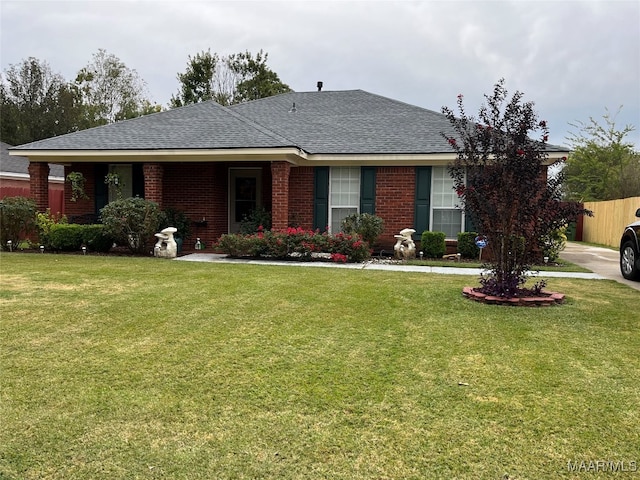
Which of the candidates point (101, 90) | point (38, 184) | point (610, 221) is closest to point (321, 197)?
point (38, 184)

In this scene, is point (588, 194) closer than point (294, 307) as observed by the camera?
No

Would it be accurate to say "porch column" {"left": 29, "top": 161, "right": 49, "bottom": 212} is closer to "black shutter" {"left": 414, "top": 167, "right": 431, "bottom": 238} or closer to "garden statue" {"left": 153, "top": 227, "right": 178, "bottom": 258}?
"garden statue" {"left": 153, "top": 227, "right": 178, "bottom": 258}

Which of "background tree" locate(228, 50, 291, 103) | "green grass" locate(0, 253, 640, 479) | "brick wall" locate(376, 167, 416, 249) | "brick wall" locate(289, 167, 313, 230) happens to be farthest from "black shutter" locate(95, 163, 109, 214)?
"background tree" locate(228, 50, 291, 103)

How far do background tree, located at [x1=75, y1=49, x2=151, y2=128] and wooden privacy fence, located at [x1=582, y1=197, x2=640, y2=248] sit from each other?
30047 millimetres

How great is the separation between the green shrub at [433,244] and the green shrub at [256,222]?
13.5 ft

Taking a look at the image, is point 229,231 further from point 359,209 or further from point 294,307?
point 294,307

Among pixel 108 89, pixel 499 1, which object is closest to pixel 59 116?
Result: pixel 108 89

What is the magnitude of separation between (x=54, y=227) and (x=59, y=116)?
71.6ft

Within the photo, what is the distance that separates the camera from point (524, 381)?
364 cm

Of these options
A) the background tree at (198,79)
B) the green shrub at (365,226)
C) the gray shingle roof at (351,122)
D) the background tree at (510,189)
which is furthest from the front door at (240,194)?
the background tree at (198,79)

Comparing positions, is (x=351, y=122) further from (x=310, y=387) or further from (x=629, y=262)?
(x=310, y=387)

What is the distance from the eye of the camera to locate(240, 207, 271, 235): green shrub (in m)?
12.8

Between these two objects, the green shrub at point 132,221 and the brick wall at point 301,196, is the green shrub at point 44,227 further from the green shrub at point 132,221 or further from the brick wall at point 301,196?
the brick wall at point 301,196

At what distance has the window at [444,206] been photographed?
1272 cm
